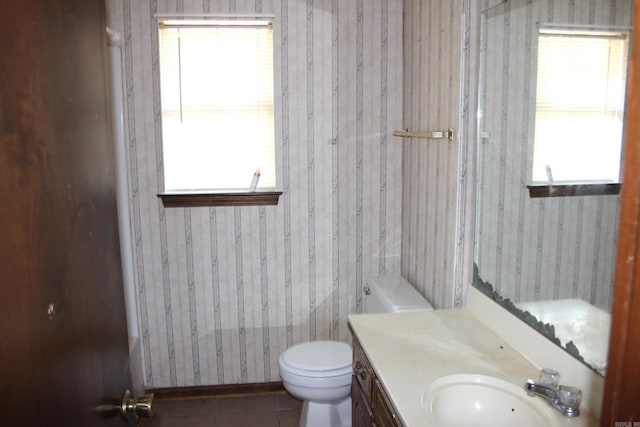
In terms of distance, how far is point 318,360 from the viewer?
8.98ft

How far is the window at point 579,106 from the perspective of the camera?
1336mm

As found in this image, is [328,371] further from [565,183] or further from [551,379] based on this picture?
[565,183]

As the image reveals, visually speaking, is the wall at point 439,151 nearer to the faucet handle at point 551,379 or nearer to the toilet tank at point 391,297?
the toilet tank at point 391,297

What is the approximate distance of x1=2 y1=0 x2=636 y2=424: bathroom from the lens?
2.97m

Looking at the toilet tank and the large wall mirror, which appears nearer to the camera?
the large wall mirror

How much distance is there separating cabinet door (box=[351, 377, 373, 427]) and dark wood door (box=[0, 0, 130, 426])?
106 centimetres

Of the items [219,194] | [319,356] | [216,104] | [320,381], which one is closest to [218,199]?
[219,194]

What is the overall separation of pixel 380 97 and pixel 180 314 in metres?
1.74

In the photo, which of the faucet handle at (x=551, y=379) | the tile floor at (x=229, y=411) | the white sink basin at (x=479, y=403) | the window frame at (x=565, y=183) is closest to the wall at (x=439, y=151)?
the window frame at (x=565, y=183)

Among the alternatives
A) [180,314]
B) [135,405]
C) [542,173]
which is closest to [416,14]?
[542,173]

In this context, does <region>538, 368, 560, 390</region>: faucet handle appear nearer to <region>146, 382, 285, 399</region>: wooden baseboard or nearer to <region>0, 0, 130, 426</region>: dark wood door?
<region>0, 0, 130, 426</region>: dark wood door

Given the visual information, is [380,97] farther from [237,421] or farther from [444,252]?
[237,421]

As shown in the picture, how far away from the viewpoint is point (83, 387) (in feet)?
2.94

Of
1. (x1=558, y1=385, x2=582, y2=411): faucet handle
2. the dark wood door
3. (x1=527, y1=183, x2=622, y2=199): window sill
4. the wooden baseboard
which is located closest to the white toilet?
the wooden baseboard
